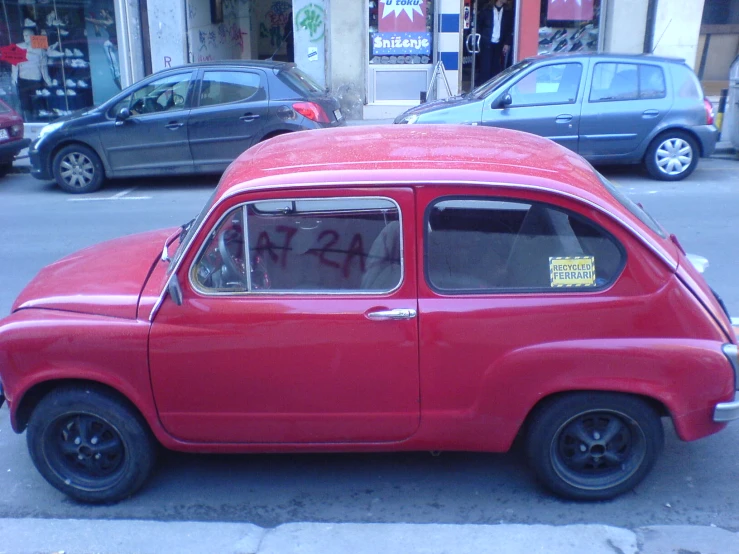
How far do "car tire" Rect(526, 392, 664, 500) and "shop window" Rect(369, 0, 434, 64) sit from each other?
1342 centimetres

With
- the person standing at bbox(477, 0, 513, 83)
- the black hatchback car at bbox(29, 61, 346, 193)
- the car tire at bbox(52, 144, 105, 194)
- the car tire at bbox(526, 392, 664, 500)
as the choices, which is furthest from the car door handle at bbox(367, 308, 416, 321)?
the person standing at bbox(477, 0, 513, 83)

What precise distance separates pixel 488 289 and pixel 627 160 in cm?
822

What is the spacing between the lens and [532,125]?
10.8 metres

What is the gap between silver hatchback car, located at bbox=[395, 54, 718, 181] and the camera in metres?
10.9

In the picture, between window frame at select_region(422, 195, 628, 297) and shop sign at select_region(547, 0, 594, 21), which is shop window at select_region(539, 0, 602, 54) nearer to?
shop sign at select_region(547, 0, 594, 21)

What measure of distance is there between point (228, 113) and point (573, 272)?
8.17 meters

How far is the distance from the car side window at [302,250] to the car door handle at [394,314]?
0.11 metres

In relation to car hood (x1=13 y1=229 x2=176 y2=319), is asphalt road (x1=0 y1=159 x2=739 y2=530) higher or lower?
lower

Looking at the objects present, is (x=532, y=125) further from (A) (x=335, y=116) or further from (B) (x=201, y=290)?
(B) (x=201, y=290)

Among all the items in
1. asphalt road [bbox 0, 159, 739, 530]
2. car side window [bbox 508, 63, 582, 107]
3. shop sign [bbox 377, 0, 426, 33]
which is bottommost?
asphalt road [bbox 0, 159, 739, 530]

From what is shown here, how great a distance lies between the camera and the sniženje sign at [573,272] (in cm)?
371

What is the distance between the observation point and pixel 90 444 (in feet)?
13.1

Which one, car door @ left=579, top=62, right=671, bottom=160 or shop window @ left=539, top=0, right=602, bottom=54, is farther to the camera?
shop window @ left=539, top=0, right=602, bottom=54

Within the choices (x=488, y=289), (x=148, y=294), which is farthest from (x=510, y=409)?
(x=148, y=294)
